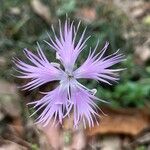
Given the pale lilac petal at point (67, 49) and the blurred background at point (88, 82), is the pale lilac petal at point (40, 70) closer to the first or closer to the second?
the pale lilac petal at point (67, 49)

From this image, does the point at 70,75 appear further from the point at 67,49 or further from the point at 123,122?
the point at 123,122

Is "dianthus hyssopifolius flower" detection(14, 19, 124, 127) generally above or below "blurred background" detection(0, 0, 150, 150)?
below

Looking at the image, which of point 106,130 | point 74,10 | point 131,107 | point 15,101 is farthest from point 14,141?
point 74,10

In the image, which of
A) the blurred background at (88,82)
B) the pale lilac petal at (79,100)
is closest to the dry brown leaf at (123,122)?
the blurred background at (88,82)

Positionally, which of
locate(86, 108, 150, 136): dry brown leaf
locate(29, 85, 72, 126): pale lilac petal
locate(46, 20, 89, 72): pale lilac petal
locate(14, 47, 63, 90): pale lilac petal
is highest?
locate(86, 108, 150, 136): dry brown leaf

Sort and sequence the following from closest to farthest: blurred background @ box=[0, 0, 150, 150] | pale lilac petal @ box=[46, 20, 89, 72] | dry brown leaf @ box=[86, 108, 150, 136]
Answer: pale lilac petal @ box=[46, 20, 89, 72] → blurred background @ box=[0, 0, 150, 150] → dry brown leaf @ box=[86, 108, 150, 136]

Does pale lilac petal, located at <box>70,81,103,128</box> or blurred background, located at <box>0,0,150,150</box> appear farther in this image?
blurred background, located at <box>0,0,150,150</box>

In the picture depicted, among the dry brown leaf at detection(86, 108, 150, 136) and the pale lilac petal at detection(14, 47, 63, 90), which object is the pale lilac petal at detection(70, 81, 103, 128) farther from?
the dry brown leaf at detection(86, 108, 150, 136)

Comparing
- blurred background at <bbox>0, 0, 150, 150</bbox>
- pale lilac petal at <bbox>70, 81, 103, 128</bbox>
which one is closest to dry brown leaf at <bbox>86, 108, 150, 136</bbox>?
blurred background at <bbox>0, 0, 150, 150</bbox>

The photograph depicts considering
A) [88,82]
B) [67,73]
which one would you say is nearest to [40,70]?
[67,73]
